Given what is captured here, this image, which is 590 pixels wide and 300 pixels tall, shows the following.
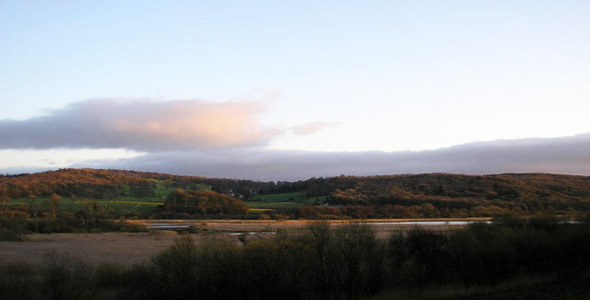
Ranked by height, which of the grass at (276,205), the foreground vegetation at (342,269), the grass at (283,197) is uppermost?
the foreground vegetation at (342,269)

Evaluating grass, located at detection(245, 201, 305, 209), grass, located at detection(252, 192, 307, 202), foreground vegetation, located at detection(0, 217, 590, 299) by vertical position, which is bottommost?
grass, located at detection(245, 201, 305, 209)

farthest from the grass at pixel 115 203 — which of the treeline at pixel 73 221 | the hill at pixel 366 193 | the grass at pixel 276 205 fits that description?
the grass at pixel 276 205

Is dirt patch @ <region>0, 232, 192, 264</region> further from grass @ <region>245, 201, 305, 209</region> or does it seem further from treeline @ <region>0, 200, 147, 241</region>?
grass @ <region>245, 201, 305, 209</region>

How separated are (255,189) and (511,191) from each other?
3517 inches

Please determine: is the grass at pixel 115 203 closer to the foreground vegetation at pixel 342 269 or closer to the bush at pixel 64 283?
the foreground vegetation at pixel 342 269

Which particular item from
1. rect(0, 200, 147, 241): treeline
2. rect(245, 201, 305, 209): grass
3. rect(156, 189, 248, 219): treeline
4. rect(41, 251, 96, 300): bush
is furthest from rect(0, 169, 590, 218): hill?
rect(41, 251, 96, 300): bush

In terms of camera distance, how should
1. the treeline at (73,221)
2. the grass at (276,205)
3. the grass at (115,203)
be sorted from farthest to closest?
the grass at (276,205)
the grass at (115,203)
the treeline at (73,221)

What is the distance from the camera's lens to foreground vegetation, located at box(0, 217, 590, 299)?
18.9m

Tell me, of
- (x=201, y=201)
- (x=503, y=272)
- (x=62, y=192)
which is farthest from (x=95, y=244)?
(x=62, y=192)

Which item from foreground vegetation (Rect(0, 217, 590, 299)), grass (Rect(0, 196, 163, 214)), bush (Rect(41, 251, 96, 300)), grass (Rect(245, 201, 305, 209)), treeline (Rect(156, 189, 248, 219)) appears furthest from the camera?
grass (Rect(245, 201, 305, 209))

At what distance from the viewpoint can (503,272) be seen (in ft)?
84.4

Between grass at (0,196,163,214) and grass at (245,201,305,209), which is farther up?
grass at (0,196,163,214)

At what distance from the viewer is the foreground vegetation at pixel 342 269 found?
18.9 metres

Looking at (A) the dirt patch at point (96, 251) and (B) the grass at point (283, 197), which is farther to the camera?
(B) the grass at point (283, 197)
